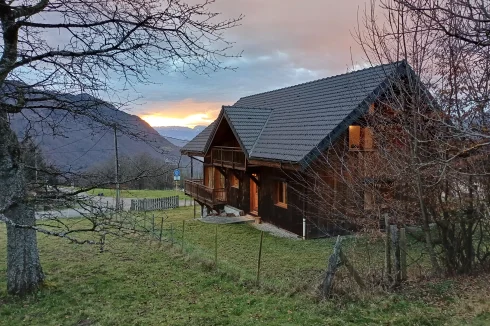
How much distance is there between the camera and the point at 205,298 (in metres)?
6.08

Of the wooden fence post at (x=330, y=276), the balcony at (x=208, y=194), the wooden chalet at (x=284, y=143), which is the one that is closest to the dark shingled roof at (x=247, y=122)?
the wooden chalet at (x=284, y=143)

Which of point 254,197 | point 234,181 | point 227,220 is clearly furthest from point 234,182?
point 227,220

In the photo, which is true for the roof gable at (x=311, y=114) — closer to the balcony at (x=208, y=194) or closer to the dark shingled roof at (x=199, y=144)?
the balcony at (x=208, y=194)

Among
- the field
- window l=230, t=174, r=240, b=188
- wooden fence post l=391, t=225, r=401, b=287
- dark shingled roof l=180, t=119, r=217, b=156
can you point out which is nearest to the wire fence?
the field

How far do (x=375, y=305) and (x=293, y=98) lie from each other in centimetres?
1426

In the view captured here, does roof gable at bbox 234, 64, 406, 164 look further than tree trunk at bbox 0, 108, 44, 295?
Yes

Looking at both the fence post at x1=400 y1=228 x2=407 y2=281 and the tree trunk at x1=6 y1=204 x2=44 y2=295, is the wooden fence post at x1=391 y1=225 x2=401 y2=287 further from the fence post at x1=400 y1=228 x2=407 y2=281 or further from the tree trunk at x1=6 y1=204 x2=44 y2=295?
the tree trunk at x1=6 y1=204 x2=44 y2=295

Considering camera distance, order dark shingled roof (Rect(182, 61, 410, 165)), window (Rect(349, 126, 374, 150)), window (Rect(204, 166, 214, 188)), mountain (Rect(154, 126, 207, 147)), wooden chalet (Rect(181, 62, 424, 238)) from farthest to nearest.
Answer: window (Rect(204, 166, 214, 188)) → wooden chalet (Rect(181, 62, 424, 238)) → dark shingled roof (Rect(182, 61, 410, 165)) → window (Rect(349, 126, 374, 150)) → mountain (Rect(154, 126, 207, 147))

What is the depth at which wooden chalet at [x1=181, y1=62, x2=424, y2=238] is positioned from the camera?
12.7m

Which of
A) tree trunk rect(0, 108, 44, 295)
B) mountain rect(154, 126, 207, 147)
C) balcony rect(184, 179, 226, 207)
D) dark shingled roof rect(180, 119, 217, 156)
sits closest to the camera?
mountain rect(154, 126, 207, 147)

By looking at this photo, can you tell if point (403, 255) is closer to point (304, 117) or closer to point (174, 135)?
point (174, 135)

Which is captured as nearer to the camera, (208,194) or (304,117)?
(304,117)

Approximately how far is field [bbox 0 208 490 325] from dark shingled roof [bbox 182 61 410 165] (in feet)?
15.6

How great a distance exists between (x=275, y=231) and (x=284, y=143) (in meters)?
3.68
